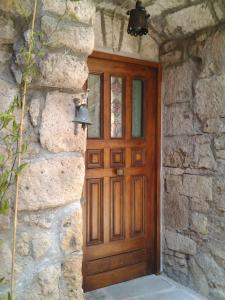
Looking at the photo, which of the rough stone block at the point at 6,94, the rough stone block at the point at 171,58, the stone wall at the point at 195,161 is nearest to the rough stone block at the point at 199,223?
the stone wall at the point at 195,161

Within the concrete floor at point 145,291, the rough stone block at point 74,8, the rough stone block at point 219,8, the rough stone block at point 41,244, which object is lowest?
the concrete floor at point 145,291

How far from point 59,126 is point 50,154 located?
0.39 ft

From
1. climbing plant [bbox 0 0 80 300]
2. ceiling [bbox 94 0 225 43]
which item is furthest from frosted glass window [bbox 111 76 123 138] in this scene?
climbing plant [bbox 0 0 80 300]

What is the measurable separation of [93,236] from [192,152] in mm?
1016

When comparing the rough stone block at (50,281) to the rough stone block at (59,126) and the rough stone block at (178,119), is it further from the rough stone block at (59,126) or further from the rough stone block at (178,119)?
the rough stone block at (178,119)

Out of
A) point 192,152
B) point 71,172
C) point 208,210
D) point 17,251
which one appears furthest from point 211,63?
point 17,251

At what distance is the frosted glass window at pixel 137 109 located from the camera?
2.57 metres

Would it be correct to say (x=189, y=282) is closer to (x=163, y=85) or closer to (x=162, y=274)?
(x=162, y=274)

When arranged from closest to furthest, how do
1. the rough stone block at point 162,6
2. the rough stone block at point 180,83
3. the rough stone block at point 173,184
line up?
the rough stone block at point 162,6 → the rough stone block at point 180,83 → the rough stone block at point 173,184

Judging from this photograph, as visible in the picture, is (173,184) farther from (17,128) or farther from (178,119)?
(17,128)

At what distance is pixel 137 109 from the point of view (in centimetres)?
260

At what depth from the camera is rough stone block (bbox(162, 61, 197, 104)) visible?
2371 mm

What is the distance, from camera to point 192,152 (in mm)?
2377

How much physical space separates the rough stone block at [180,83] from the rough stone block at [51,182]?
142 cm
